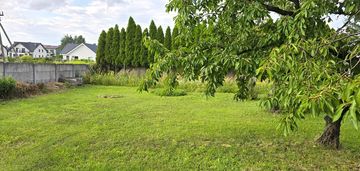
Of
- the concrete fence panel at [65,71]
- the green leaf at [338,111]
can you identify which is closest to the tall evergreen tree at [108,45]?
the concrete fence panel at [65,71]

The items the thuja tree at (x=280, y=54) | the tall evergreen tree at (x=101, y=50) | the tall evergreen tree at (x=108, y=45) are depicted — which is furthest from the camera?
the tall evergreen tree at (x=101, y=50)

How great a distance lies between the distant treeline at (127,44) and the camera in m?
17.0

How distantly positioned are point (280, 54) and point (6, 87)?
332 inches

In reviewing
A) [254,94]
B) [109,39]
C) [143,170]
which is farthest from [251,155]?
[109,39]

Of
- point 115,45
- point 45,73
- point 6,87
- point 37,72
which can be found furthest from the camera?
point 115,45

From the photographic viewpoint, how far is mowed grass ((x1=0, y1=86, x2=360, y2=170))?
3893 millimetres

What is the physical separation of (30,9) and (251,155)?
12171 millimetres

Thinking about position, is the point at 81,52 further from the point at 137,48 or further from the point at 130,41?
the point at 137,48

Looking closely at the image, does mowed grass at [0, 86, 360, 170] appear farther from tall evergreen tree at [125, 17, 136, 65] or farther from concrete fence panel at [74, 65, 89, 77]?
tall evergreen tree at [125, 17, 136, 65]

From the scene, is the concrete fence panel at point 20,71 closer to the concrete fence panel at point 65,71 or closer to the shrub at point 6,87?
the shrub at point 6,87

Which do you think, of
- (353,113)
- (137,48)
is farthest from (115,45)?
(353,113)

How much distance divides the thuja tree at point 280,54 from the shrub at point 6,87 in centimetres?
648

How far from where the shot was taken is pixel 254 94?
10031 millimetres

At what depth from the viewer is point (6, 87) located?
341 inches
